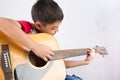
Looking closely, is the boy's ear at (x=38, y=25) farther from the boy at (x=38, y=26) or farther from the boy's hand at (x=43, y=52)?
the boy's hand at (x=43, y=52)

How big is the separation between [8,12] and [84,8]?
52cm

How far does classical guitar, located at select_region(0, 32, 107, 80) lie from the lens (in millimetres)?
1005

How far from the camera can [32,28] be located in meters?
1.17

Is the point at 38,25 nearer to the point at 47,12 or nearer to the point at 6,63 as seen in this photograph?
the point at 47,12

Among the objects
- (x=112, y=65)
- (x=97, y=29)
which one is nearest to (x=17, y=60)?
(x=97, y=29)

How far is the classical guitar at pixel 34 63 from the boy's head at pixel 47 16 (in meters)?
0.05

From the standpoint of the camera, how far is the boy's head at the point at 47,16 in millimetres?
1136

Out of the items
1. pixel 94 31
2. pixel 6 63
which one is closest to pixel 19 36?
pixel 6 63

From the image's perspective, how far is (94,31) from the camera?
1.78 meters

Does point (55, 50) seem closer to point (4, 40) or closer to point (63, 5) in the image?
point (4, 40)

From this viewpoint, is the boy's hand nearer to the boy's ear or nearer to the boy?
the boy

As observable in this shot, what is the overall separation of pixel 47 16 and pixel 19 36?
19cm

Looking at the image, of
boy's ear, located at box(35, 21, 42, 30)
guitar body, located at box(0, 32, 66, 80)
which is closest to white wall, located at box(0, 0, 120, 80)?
boy's ear, located at box(35, 21, 42, 30)

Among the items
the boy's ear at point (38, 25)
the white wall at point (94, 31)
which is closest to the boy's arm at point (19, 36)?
the boy's ear at point (38, 25)
